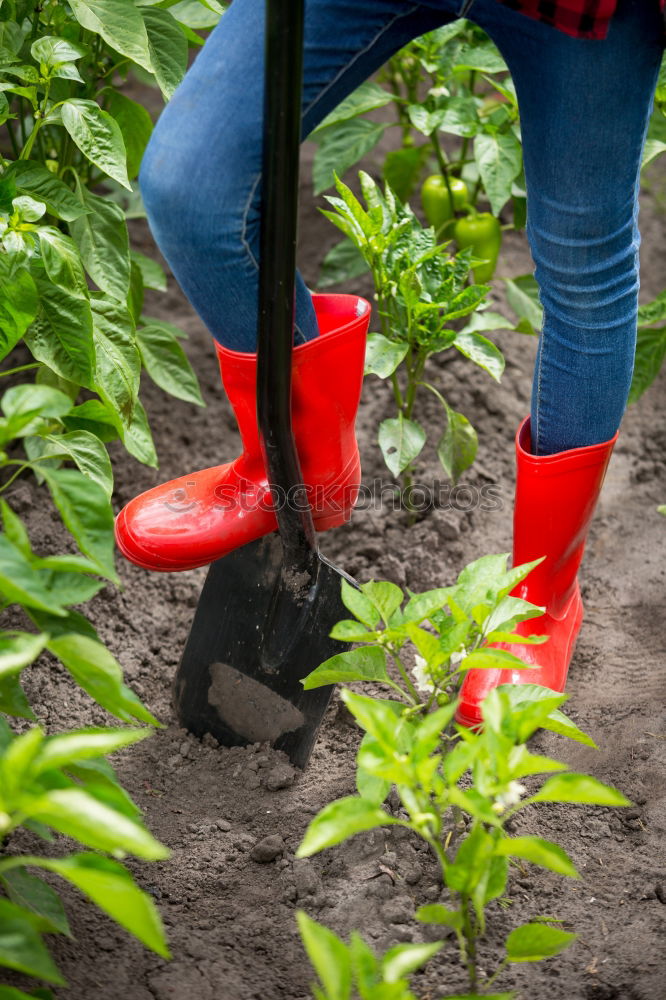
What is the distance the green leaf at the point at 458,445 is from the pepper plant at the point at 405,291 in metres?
0.07

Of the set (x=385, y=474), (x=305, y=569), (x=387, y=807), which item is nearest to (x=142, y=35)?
(x=305, y=569)

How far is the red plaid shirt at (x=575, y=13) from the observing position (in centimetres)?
99

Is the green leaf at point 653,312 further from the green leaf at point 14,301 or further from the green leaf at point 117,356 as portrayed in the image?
the green leaf at point 14,301

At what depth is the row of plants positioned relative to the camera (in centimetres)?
80

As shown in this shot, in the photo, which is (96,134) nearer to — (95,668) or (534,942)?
(95,668)

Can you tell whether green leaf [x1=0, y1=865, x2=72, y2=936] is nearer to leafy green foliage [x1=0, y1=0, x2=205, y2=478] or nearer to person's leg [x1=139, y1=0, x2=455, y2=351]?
leafy green foliage [x1=0, y1=0, x2=205, y2=478]

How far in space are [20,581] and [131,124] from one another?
1057 millimetres

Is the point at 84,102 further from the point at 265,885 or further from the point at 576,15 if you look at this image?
the point at 265,885

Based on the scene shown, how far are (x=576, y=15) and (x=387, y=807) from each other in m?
0.92

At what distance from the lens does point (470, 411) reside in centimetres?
208

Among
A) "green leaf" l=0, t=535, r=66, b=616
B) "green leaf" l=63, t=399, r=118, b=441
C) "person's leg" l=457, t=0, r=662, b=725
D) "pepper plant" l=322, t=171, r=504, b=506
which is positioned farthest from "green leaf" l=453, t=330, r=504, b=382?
"green leaf" l=0, t=535, r=66, b=616

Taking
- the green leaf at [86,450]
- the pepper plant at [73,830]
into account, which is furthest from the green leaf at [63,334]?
the pepper plant at [73,830]

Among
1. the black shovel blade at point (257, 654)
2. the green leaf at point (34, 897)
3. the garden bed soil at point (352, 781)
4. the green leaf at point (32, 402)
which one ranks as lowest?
the garden bed soil at point (352, 781)

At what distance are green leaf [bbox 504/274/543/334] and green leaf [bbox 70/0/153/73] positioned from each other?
2.76ft
